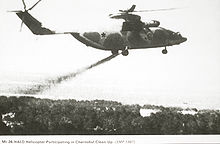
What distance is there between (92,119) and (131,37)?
A: 0.65m

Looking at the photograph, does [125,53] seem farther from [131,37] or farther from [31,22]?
[31,22]

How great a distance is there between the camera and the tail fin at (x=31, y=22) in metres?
2.86

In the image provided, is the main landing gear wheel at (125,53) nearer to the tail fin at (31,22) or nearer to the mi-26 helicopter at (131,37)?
the mi-26 helicopter at (131,37)

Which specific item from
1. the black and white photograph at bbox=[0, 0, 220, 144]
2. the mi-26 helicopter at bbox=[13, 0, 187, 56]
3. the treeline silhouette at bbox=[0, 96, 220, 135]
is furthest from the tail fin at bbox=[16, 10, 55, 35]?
the treeline silhouette at bbox=[0, 96, 220, 135]

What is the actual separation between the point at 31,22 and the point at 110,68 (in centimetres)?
63

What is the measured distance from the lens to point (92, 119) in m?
2.89

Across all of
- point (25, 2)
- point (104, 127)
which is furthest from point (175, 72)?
point (25, 2)

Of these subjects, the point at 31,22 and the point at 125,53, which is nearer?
the point at 31,22

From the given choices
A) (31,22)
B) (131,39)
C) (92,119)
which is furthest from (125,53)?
(31,22)

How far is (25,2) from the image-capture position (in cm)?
290

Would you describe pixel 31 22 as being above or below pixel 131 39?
above

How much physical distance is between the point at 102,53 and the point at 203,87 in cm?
80

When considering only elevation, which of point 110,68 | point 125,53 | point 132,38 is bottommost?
point 110,68

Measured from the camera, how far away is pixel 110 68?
9.97ft
